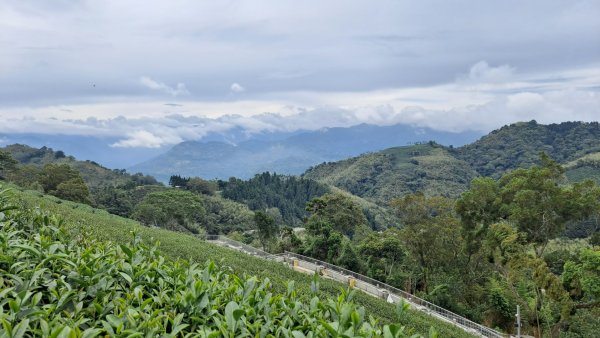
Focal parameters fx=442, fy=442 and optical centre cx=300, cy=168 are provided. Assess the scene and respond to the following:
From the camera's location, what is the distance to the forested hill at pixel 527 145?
384 feet

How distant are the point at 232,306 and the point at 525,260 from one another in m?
18.7

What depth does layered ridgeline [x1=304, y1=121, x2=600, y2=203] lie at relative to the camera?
107 metres

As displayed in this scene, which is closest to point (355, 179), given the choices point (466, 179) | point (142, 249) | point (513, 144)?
point (466, 179)

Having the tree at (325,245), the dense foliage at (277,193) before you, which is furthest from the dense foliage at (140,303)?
the dense foliage at (277,193)

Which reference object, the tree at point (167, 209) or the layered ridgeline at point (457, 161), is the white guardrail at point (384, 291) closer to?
the tree at point (167, 209)

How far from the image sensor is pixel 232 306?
2982mm

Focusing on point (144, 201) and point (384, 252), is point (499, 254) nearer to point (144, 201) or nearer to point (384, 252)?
point (384, 252)

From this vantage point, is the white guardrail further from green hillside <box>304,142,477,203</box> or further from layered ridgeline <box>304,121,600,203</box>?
layered ridgeline <box>304,121,600,203</box>

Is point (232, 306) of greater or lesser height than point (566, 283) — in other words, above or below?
above

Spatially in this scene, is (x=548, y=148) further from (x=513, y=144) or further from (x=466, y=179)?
(x=466, y=179)

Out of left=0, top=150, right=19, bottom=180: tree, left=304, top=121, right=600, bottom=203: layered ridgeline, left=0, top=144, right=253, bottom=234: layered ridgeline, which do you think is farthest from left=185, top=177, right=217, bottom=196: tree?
left=304, top=121, right=600, bottom=203: layered ridgeline

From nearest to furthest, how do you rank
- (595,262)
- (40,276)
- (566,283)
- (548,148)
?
1. (40,276)
2. (595,262)
3. (566,283)
4. (548,148)

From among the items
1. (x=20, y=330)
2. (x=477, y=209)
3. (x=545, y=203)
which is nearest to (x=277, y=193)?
(x=477, y=209)

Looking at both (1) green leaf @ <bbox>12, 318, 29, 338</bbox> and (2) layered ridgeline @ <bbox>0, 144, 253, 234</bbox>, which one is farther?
(2) layered ridgeline @ <bbox>0, 144, 253, 234</bbox>
